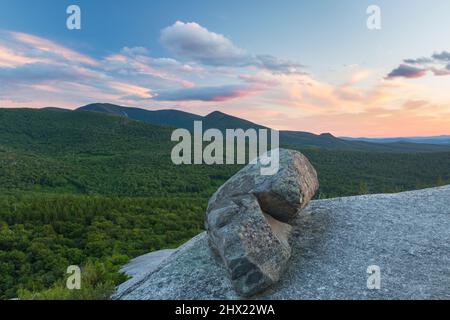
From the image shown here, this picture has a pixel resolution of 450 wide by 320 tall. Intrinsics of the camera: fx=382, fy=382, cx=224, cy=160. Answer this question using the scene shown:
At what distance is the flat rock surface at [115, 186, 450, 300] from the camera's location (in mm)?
10461

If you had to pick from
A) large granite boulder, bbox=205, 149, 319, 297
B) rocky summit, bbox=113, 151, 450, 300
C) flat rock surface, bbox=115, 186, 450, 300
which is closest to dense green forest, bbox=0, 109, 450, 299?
flat rock surface, bbox=115, 186, 450, 300

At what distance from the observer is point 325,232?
13383mm

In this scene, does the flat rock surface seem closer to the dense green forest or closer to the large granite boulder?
the large granite boulder

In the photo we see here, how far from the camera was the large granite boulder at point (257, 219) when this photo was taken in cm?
1050

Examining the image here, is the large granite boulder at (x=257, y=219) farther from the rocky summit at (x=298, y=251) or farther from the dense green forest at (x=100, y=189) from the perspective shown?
the dense green forest at (x=100, y=189)

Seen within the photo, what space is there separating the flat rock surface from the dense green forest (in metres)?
3.02

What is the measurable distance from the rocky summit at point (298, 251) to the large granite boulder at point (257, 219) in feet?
0.10

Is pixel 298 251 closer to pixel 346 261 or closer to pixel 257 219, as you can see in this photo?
pixel 346 261

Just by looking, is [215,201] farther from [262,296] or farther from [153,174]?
[153,174]

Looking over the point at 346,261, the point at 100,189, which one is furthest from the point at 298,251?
the point at 100,189

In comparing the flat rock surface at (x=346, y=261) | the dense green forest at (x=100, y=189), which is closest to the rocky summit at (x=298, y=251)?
the flat rock surface at (x=346, y=261)

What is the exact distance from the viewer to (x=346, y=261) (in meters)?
11.7

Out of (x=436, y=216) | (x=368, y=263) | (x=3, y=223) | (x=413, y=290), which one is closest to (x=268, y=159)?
(x=368, y=263)

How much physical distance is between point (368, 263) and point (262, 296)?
11.5 ft
